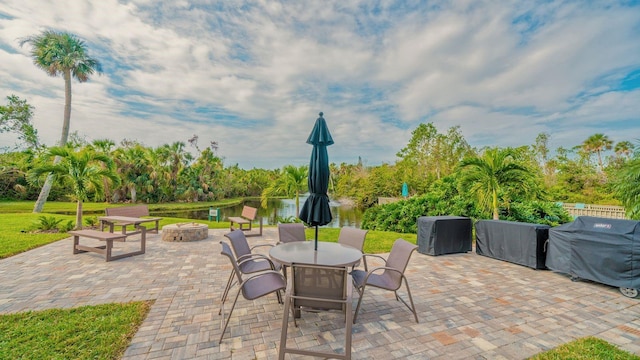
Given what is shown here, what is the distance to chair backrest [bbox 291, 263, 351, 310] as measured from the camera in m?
2.36

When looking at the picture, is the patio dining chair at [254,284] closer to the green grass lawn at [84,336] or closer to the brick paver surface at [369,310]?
the brick paver surface at [369,310]

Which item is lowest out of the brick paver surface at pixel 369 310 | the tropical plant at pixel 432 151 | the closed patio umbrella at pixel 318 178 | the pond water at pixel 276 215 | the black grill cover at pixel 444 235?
the pond water at pixel 276 215

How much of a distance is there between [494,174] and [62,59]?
24.5 m

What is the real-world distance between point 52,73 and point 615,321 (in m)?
26.6

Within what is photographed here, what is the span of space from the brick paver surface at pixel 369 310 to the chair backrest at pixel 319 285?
40 cm

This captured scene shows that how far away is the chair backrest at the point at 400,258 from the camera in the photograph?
308 centimetres

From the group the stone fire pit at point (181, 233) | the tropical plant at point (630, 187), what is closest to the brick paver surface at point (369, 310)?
the stone fire pit at point (181, 233)

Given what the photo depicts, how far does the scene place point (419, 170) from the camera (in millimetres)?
26641

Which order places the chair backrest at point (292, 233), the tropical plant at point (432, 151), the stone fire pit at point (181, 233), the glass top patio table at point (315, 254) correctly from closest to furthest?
the glass top patio table at point (315, 254)
the chair backrest at point (292, 233)
the stone fire pit at point (181, 233)
the tropical plant at point (432, 151)

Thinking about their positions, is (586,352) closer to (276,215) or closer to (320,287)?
(320,287)

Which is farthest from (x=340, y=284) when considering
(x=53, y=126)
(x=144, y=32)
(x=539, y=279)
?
(x=53, y=126)

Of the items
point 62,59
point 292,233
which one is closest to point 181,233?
point 292,233

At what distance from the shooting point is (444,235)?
20.2ft

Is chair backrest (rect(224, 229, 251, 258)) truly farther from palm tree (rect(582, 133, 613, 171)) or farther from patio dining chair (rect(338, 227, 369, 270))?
palm tree (rect(582, 133, 613, 171))
